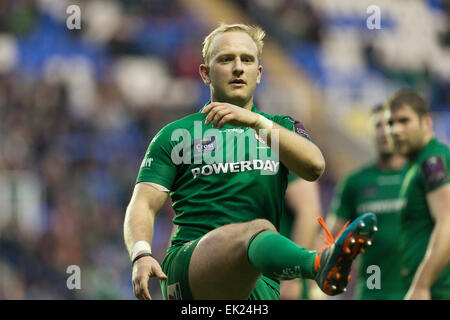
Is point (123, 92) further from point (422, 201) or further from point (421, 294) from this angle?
point (421, 294)

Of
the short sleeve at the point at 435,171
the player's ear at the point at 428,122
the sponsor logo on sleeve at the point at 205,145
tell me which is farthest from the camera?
the player's ear at the point at 428,122

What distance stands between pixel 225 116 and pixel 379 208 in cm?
381

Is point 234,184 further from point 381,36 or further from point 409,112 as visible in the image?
point 381,36

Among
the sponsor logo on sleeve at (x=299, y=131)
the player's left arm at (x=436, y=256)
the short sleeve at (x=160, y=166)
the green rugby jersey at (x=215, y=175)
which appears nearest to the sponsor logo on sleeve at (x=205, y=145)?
the green rugby jersey at (x=215, y=175)

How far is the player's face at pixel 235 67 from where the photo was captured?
4.69 m

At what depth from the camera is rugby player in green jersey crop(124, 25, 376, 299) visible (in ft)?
13.4

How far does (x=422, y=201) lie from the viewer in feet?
19.9

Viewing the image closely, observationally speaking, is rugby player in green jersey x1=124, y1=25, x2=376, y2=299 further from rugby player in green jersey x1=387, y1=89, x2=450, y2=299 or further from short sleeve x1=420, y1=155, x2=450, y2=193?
short sleeve x1=420, y1=155, x2=450, y2=193

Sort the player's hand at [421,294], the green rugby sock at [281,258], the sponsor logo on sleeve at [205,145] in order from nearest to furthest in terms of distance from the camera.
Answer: the green rugby sock at [281,258] → the sponsor logo on sleeve at [205,145] → the player's hand at [421,294]

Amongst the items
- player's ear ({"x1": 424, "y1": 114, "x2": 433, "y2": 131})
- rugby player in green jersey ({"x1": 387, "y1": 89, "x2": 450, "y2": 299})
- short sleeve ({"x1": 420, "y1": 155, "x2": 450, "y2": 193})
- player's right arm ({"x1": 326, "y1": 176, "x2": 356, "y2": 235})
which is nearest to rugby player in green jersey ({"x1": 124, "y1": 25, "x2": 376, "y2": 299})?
rugby player in green jersey ({"x1": 387, "y1": 89, "x2": 450, "y2": 299})

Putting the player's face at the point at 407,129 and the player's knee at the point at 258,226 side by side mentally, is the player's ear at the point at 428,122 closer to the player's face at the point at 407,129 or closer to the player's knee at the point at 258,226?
the player's face at the point at 407,129

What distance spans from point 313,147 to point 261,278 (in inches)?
32.9

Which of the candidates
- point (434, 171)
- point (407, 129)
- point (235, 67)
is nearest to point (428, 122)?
point (407, 129)

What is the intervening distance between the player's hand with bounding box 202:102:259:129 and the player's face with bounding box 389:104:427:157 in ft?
8.43
